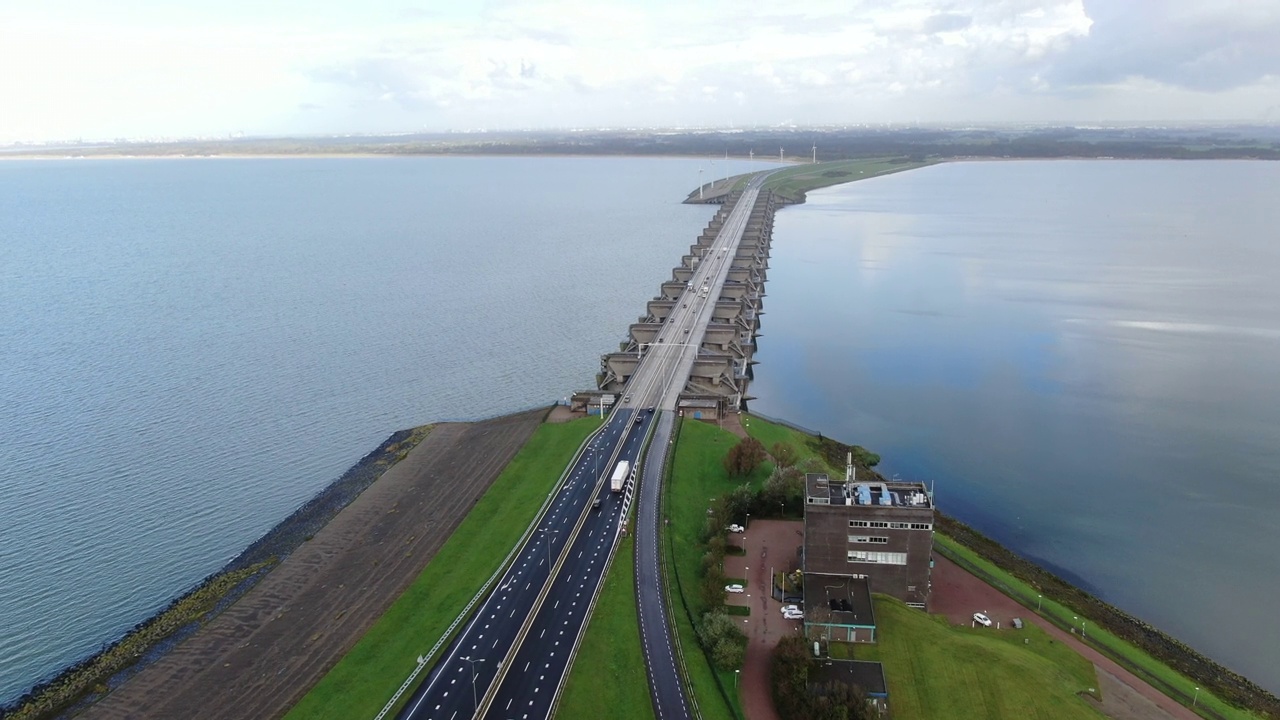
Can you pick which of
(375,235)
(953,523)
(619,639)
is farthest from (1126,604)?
(375,235)

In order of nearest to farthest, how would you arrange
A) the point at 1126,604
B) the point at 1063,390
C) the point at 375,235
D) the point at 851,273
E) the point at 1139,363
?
the point at 1126,604 < the point at 1063,390 < the point at 1139,363 < the point at 851,273 < the point at 375,235

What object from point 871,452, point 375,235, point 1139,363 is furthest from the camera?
point 375,235

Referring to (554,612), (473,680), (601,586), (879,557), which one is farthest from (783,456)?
(473,680)

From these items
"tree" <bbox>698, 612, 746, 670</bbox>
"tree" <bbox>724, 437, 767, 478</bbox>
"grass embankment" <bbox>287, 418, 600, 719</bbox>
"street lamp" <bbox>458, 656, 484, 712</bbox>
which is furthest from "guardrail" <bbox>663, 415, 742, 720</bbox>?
"tree" <bbox>724, 437, 767, 478</bbox>

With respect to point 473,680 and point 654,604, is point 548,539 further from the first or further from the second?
point 473,680

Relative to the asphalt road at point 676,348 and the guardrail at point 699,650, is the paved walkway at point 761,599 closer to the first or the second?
the guardrail at point 699,650

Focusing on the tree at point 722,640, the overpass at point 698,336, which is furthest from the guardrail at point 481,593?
the overpass at point 698,336

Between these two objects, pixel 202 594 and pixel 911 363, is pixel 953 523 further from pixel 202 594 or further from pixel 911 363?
pixel 202 594
